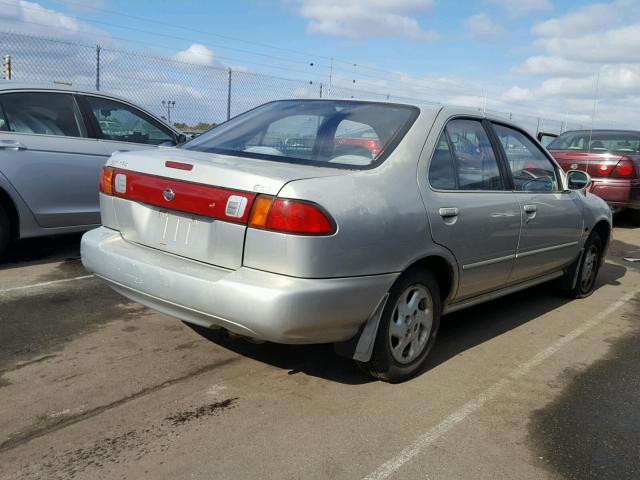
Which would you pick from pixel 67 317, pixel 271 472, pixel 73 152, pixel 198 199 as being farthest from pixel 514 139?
pixel 73 152

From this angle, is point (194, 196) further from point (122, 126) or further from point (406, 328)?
point (122, 126)

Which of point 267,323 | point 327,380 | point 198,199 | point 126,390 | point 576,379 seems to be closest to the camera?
point 267,323

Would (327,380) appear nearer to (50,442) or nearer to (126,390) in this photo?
(126,390)

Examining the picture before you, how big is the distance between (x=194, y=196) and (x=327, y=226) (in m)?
0.71

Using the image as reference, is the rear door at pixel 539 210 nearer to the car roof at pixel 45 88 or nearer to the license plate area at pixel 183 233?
the license plate area at pixel 183 233

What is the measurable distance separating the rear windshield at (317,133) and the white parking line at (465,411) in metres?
1.38

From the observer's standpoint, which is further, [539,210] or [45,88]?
[45,88]

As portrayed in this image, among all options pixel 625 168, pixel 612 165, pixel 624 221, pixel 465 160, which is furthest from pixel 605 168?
pixel 465 160

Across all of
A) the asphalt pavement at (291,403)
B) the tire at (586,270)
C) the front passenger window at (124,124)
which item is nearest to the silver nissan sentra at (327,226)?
the asphalt pavement at (291,403)

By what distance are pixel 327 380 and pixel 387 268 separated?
82cm

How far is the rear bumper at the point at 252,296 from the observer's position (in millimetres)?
2775

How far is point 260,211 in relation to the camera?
2.83 m

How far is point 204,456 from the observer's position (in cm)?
263

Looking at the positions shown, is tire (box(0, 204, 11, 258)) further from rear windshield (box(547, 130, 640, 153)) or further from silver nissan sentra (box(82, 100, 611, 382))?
rear windshield (box(547, 130, 640, 153))
